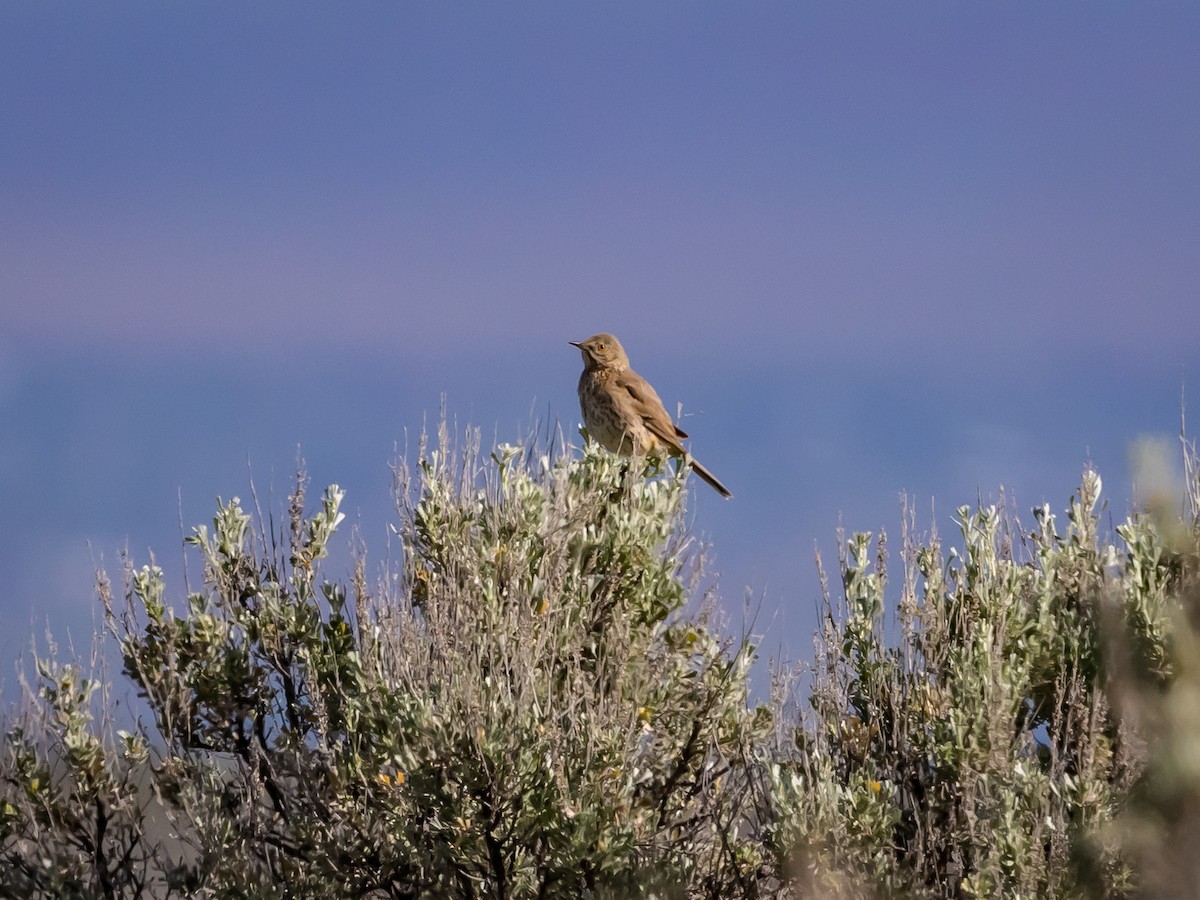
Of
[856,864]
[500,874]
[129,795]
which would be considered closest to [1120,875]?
[856,864]

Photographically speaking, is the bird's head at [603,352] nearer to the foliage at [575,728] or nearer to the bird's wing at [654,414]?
the bird's wing at [654,414]

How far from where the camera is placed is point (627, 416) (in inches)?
356

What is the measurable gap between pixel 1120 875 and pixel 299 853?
4.04 meters

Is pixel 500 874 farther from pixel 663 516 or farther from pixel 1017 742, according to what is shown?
pixel 1017 742

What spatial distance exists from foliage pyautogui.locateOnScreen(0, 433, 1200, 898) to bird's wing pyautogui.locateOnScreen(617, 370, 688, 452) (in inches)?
55.4

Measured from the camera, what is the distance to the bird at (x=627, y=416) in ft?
29.7

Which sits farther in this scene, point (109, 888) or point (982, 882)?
point (109, 888)

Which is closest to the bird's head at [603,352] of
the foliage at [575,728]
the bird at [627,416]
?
the bird at [627,416]

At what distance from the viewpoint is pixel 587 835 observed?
598 centimetres

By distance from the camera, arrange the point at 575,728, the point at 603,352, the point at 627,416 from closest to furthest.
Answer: the point at 575,728, the point at 627,416, the point at 603,352

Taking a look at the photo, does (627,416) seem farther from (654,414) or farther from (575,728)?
(575,728)

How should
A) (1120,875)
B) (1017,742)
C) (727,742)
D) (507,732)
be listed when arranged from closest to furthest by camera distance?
1. (1120,875)
2. (507,732)
3. (1017,742)
4. (727,742)

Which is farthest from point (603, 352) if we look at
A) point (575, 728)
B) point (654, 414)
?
point (575, 728)

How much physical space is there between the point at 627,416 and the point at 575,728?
10.7 ft
